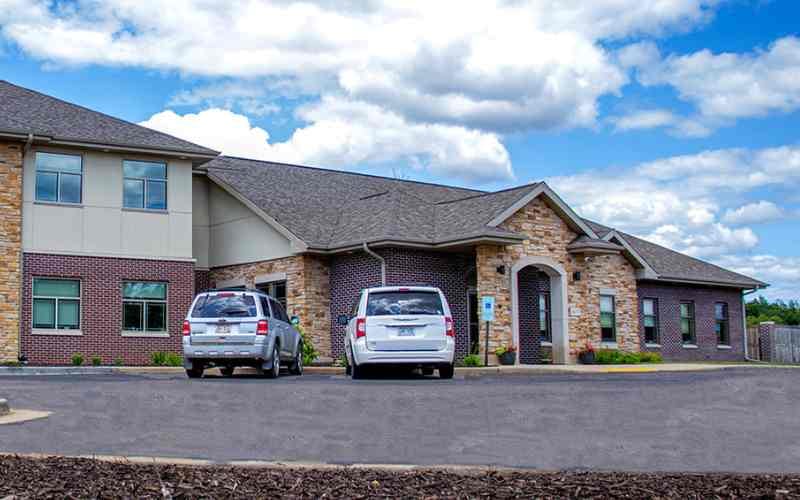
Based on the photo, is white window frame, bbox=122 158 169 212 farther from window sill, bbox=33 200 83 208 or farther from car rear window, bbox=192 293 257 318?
car rear window, bbox=192 293 257 318

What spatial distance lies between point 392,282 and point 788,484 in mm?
18879

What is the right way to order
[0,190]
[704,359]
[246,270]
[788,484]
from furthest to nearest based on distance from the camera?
[704,359]
[246,270]
[0,190]
[788,484]

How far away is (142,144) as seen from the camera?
93.0 ft

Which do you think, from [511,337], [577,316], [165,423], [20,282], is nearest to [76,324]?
[20,282]

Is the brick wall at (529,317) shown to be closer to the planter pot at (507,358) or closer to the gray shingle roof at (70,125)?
the planter pot at (507,358)

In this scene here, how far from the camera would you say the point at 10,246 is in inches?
1053

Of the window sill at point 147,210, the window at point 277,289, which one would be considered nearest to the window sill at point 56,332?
the window sill at point 147,210

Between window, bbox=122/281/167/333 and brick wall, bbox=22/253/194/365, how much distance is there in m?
0.17

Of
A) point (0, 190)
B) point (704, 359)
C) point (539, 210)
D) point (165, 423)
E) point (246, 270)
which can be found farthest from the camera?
point (704, 359)

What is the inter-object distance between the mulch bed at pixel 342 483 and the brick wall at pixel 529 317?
2015cm

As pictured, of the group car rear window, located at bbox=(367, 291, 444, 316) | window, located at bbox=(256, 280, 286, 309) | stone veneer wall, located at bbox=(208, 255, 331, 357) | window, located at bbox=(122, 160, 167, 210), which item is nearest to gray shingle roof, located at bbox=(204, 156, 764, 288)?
stone veneer wall, located at bbox=(208, 255, 331, 357)

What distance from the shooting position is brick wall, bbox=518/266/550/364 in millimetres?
28969

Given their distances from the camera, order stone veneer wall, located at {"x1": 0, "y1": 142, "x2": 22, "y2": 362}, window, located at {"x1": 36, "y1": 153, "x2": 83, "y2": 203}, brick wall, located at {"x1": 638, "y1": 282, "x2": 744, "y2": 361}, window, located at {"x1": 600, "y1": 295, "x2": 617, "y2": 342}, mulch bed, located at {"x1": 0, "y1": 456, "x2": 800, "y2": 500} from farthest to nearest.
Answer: brick wall, located at {"x1": 638, "y1": 282, "x2": 744, "y2": 361} < window, located at {"x1": 600, "y1": 295, "x2": 617, "y2": 342} < window, located at {"x1": 36, "y1": 153, "x2": 83, "y2": 203} < stone veneer wall, located at {"x1": 0, "y1": 142, "x2": 22, "y2": 362} < mulch bed, located at {"x1": 0, "y1": 456, "x2": 800, "y2": 500}

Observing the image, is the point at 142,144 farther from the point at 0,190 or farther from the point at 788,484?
the point at 788,484
